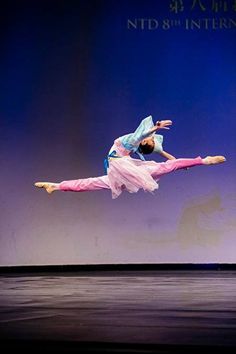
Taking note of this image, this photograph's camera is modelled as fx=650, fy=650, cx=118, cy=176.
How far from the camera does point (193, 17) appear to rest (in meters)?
6.15

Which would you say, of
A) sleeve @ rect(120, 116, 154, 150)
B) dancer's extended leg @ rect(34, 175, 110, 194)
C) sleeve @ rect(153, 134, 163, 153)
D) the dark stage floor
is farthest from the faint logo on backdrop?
the dark stage floor

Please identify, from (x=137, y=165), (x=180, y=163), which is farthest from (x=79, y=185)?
(x=180, y=163)

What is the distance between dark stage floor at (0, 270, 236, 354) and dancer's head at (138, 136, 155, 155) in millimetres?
1091

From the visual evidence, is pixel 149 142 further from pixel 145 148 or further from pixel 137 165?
pixel 137 165

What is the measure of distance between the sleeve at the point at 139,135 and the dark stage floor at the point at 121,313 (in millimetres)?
1123

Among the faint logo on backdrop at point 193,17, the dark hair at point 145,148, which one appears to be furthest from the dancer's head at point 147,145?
the faint logo on backdrop at point 193,17

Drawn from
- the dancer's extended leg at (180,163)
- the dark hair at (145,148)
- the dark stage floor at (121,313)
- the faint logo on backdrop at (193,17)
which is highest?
the faint logo on backdrop at (193,17)

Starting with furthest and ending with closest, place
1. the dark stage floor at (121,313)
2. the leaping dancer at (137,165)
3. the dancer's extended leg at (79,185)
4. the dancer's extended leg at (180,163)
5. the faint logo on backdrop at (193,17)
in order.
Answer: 1. the faint logo on backdrop at (193,17)
2. the dancer's extended leg at (79,185)
3. the leaping dancer at (137,165)
4. the dancer's extended leg at (180,163)
5. the dark stage floor at (121,313)

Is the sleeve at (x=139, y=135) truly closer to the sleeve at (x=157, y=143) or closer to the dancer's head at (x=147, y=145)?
the dancer's head at (x=147, y=145)

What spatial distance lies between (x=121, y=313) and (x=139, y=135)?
1.97 m

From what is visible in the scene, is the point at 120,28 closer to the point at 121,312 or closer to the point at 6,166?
the point at 6,166

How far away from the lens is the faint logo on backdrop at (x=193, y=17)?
6.10m

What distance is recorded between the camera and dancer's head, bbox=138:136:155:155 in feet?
17.7

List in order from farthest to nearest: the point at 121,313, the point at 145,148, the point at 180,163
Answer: the point at 145,148, the point at 180,163, the point at 121,313
